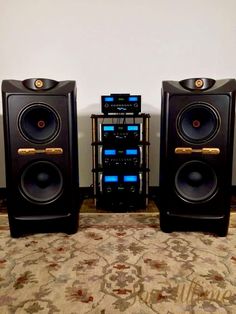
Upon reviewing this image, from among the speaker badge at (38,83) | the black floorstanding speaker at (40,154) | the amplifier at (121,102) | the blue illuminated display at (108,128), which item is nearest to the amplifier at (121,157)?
the blue illuminated display at (108,128)

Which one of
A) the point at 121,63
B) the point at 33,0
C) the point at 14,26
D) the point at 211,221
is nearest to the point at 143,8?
the point at 121,63

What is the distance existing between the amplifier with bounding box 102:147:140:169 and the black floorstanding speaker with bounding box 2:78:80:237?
0.41 meters

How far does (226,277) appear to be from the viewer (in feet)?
3.63

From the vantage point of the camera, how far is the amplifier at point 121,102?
1.87m

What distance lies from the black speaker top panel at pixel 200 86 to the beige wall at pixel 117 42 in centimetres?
77

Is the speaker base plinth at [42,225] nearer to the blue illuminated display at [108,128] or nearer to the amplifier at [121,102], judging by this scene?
the blue illuminated display at [108,128]

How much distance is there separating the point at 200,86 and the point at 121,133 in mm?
642

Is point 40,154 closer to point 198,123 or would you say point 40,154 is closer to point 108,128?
point 108,128

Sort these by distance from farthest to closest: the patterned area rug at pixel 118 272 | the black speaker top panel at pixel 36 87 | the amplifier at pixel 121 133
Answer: the amplifier at pixel 121 133 < the black speaker top panel at pixel 36 87 < the patterned area rug at pixel 118 272

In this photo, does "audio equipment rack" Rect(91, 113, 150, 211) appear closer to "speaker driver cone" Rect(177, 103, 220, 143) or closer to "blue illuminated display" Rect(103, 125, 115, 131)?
"blue illuminated display" Rect(103, 125, 115, 131)

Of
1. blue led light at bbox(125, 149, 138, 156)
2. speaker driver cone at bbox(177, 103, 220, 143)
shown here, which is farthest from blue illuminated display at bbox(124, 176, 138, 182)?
speaker driver cone at bbox(177, 103, 220, 143)

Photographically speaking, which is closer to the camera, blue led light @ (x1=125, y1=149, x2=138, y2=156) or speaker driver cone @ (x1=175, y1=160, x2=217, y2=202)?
speaker driver cone @ (x1=175, y1=160, x2=217, y2=202)

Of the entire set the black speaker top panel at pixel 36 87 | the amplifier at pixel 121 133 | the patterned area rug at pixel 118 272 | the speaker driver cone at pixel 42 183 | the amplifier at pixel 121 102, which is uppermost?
the black speaker top panel at pixel 36 87

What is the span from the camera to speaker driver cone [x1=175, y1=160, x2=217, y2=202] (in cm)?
148
